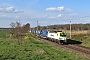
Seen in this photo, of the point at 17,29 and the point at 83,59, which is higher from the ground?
the point at 17,29

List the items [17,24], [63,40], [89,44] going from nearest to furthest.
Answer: [89,44]
[63,40]
[17,24]

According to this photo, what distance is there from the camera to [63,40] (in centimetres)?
5028

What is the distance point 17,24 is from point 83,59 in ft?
106

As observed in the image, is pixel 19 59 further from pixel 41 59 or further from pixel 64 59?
pixel 64 59

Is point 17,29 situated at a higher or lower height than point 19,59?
higher

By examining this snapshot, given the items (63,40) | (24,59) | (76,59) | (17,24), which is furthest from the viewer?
(17,24)

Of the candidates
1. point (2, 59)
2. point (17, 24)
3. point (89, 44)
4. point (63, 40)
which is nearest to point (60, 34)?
point (63, 40)

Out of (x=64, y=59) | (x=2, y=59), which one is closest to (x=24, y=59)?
(x=2, y=59)

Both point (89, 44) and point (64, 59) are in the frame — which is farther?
point (89, 44)

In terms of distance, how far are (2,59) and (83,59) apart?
329 inches

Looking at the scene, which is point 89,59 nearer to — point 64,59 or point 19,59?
point 64,59

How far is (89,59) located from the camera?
25391 millimetres

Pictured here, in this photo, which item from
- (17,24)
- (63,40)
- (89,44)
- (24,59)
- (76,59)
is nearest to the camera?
(24,59)

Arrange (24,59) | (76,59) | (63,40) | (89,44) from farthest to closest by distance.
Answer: (63,40) → (89,44) → (76,59) → (24,59)
